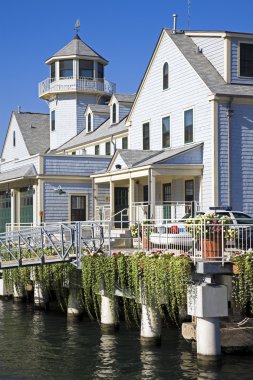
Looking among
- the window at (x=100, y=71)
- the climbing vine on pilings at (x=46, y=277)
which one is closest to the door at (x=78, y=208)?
the climbing vine on pilings at (x=46, y=277)

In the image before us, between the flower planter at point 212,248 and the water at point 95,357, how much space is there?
2721mm

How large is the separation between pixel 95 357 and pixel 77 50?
126ft

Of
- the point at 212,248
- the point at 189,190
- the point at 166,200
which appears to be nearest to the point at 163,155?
the point at 189,190

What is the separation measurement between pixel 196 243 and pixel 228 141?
1284 centimetres

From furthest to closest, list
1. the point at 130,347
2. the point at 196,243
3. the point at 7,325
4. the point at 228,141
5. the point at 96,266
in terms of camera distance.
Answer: the point at 228,141
the point at 7,325
the point at 96,266
the point at 130,347
the point at 196,243

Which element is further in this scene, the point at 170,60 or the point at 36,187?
the point at 36,187

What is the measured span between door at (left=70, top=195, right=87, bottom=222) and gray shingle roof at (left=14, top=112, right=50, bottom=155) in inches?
804

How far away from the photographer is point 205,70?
109 ft

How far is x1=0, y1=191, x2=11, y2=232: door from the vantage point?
45509mm

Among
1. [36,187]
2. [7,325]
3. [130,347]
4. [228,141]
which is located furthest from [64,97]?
[130,347]

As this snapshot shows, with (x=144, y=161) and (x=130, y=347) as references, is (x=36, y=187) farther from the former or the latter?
(x=130, y=347)

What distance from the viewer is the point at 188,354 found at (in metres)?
19.9

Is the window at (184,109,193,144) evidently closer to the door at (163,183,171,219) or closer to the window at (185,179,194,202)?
the window at (185,179,194,202)

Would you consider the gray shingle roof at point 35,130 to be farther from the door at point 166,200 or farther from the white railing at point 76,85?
the door at point 166,200
